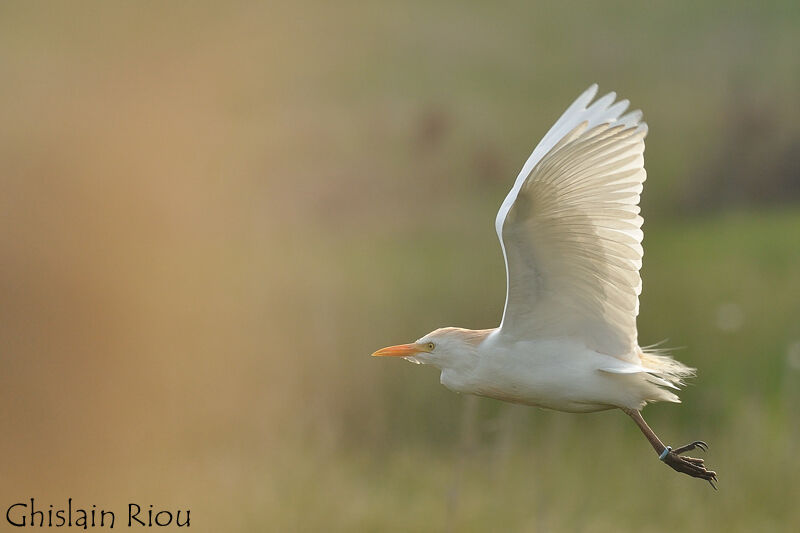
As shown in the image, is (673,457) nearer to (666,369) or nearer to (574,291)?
(666,369)

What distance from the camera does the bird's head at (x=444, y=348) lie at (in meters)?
3.54

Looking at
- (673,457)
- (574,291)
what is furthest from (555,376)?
(673,457)

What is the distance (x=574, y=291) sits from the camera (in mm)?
3447

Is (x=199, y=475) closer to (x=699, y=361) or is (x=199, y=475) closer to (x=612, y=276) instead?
(x=699, y=361)

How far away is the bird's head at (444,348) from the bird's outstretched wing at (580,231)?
0.13m

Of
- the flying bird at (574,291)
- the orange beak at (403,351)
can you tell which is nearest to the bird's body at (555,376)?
the flying bird at (574,291)

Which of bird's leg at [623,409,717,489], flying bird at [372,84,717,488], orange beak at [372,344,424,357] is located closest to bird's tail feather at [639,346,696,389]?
flying bird at [372,84,717,488]

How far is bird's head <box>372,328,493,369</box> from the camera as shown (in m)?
3.54

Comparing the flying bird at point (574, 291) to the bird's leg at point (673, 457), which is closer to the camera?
the flying bird at point (574, 291)

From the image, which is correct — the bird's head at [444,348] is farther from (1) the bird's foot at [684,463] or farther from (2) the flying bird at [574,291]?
(1) the bird's foot at [684,463]

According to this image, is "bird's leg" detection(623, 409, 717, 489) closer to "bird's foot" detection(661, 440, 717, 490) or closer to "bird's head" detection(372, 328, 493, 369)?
"bird's foot" detection(661, 440, 717, 490)

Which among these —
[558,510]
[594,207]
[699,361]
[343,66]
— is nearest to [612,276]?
[594,207]

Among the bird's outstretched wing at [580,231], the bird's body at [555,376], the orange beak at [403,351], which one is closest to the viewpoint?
the bird's outstretched wing at [580,231]

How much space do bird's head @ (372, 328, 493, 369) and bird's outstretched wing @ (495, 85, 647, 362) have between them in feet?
0.42
